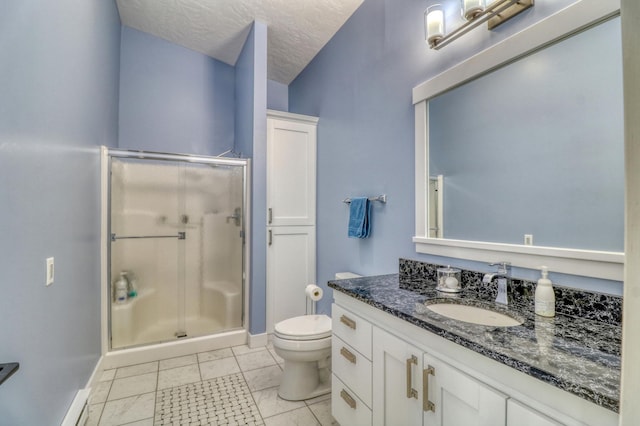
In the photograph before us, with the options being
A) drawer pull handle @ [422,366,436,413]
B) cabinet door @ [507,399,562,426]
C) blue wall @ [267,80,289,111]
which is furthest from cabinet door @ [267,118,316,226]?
cabinet door @ [507,399,562,426]

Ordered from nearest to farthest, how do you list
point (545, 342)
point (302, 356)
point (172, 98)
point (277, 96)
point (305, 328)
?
point (545, 342)
point (302, 356)
point (305, 328)
point (172, 98)
point (277, 96)

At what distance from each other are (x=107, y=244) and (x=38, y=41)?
160 cm

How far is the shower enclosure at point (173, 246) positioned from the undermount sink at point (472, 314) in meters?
1.94

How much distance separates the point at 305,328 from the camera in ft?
6.75

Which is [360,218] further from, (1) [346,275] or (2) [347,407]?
(2) [347,407]

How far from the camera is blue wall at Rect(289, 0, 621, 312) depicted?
1.77 meters

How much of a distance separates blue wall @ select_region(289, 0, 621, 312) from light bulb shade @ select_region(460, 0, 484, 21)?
0.13m

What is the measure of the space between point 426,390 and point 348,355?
53 cm

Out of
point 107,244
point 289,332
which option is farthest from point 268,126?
point 289,332

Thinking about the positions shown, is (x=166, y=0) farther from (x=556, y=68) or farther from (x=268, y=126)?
(x=556, y=68)

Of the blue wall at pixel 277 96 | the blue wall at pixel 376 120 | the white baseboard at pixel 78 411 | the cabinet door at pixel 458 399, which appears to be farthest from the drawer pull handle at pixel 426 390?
the blue wall at pixel 277 96

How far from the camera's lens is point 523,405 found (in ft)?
2.56

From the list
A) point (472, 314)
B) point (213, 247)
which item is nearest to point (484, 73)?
point (472, 314)

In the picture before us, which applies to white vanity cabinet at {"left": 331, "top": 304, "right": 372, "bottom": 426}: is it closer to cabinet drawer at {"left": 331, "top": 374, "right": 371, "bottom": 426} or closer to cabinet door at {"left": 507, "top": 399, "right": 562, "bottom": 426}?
cabinet drawer at {"left": 331, "top": 374, "right": 371, "bottom": 426}
